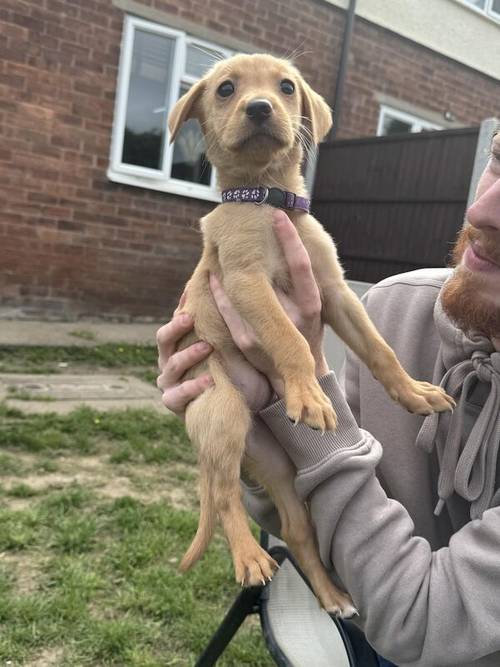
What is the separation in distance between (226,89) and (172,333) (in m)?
A: 0.80

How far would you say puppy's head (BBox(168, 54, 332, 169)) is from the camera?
1.85m

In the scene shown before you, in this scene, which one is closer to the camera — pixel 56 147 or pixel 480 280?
pixel 480 280

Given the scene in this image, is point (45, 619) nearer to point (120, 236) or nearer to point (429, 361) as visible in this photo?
point (429, 361)

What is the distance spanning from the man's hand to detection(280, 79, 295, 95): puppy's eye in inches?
19.2

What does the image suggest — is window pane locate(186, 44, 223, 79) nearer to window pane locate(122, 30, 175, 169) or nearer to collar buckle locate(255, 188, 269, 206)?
window pane locate(122, 30, 175, 169)

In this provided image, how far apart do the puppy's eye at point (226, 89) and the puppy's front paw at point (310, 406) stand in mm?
1000

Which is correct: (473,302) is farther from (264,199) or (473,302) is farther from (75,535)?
(75,535)

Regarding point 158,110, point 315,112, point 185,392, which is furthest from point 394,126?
point 185,392

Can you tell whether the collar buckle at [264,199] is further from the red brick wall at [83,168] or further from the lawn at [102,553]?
the red brick wall at [83,168]

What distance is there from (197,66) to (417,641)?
24.8 ft

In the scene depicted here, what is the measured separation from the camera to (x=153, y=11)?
7160 millimetres

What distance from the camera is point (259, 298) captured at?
1739mm

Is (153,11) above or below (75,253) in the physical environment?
above

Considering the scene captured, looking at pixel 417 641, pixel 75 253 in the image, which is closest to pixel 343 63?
pixel 75 253
